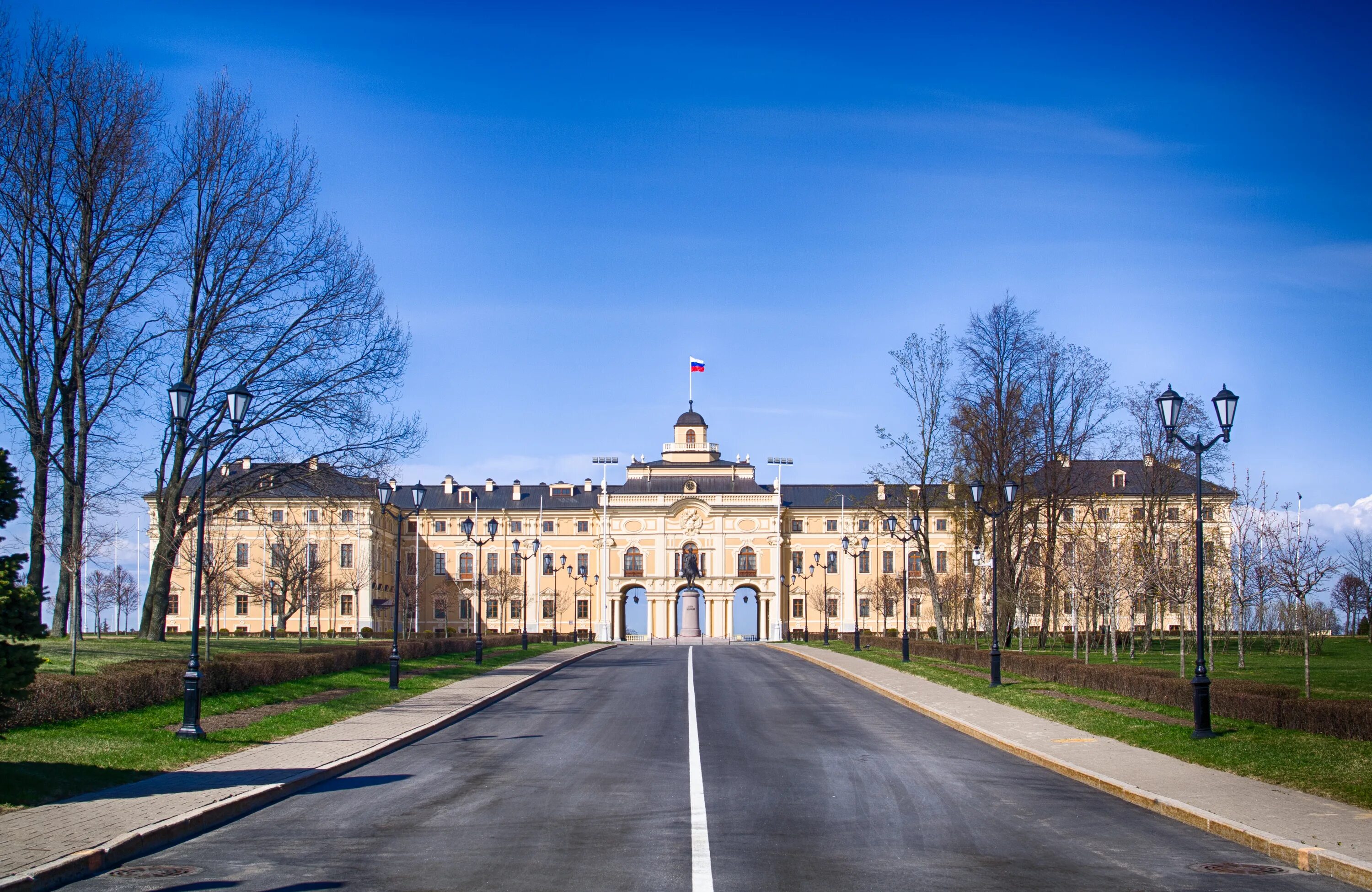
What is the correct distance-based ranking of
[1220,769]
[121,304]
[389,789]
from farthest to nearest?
[121,304], [1220,769], [389,789]

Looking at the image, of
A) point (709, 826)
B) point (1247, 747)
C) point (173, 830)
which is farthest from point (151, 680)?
point (1247, 747)

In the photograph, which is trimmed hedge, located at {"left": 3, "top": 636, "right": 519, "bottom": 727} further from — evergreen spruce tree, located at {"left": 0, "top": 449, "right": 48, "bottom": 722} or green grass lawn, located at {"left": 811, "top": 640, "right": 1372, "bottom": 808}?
green grass lawn, located at {"left": 811, "top": 640, "right": 1372, "bottom": 808}

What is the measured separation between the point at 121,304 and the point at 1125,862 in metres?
29.5

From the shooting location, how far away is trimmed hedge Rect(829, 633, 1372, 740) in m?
16.0

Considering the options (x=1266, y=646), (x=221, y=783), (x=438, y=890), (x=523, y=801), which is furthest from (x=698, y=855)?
(x=1266, y=646)

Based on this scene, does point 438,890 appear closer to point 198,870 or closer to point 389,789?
point 198,870

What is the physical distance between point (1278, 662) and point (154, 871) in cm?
3955

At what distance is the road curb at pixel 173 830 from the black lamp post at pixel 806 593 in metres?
82.0

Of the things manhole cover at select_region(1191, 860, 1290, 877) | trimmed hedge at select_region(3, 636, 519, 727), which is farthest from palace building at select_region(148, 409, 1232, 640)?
manhole cover at select_region(1191, 860, 1290, 877)

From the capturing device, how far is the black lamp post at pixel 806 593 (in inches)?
3863

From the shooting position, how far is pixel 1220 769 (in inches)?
580

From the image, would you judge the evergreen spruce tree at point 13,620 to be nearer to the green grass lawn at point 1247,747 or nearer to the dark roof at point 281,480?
the green grass lawn at point 1247,747

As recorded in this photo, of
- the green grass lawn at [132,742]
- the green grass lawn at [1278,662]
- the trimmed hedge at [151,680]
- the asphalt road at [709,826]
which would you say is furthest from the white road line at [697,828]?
the green grass lawn at [1278,662]

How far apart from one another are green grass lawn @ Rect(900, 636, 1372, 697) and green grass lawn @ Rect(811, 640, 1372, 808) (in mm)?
4312
